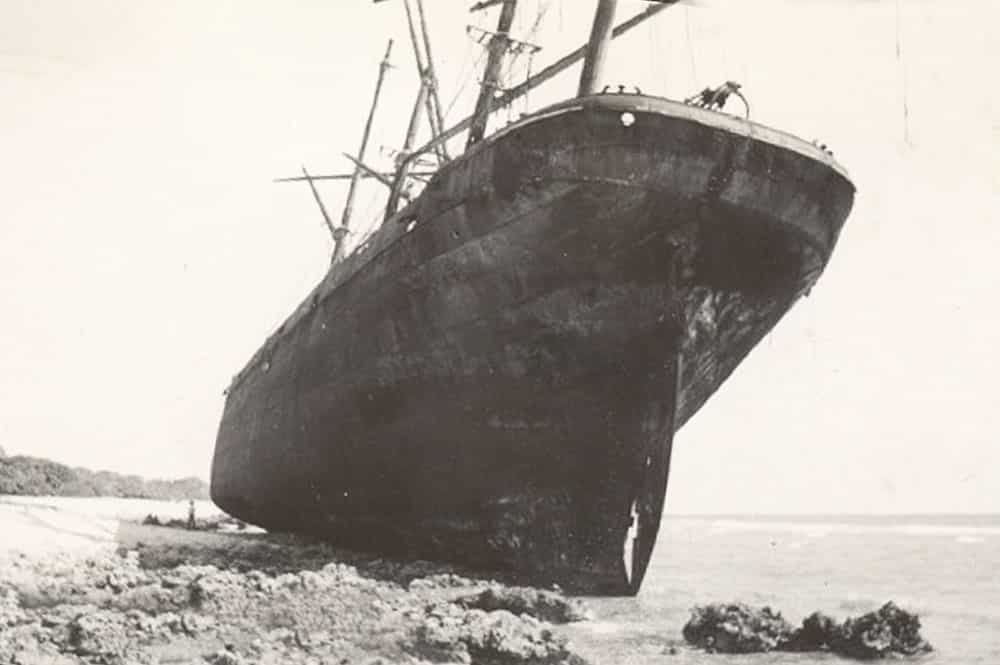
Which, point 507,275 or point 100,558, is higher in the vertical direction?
point 507,275

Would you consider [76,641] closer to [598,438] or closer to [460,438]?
[460,438]

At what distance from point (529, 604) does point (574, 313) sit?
2235 mm

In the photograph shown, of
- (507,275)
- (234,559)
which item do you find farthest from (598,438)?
(234,559)

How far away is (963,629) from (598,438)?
3.98 metres

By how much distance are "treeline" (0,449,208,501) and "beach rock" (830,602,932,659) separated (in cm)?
2494

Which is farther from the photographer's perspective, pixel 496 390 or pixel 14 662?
pixel 496 390

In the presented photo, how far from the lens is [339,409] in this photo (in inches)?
378

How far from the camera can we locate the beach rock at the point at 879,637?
6.37m

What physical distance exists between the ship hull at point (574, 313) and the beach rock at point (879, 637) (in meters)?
1.63

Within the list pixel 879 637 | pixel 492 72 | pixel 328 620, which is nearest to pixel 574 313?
pixel 328 620

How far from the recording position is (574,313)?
7.49m

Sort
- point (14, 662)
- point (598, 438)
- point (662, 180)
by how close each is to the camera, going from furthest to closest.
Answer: point (598, 438) → point (662, 180) → point (14, 662)

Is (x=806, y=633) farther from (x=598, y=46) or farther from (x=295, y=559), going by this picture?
(x=598, y=46)

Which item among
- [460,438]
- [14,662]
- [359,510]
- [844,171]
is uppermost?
[844,171]
